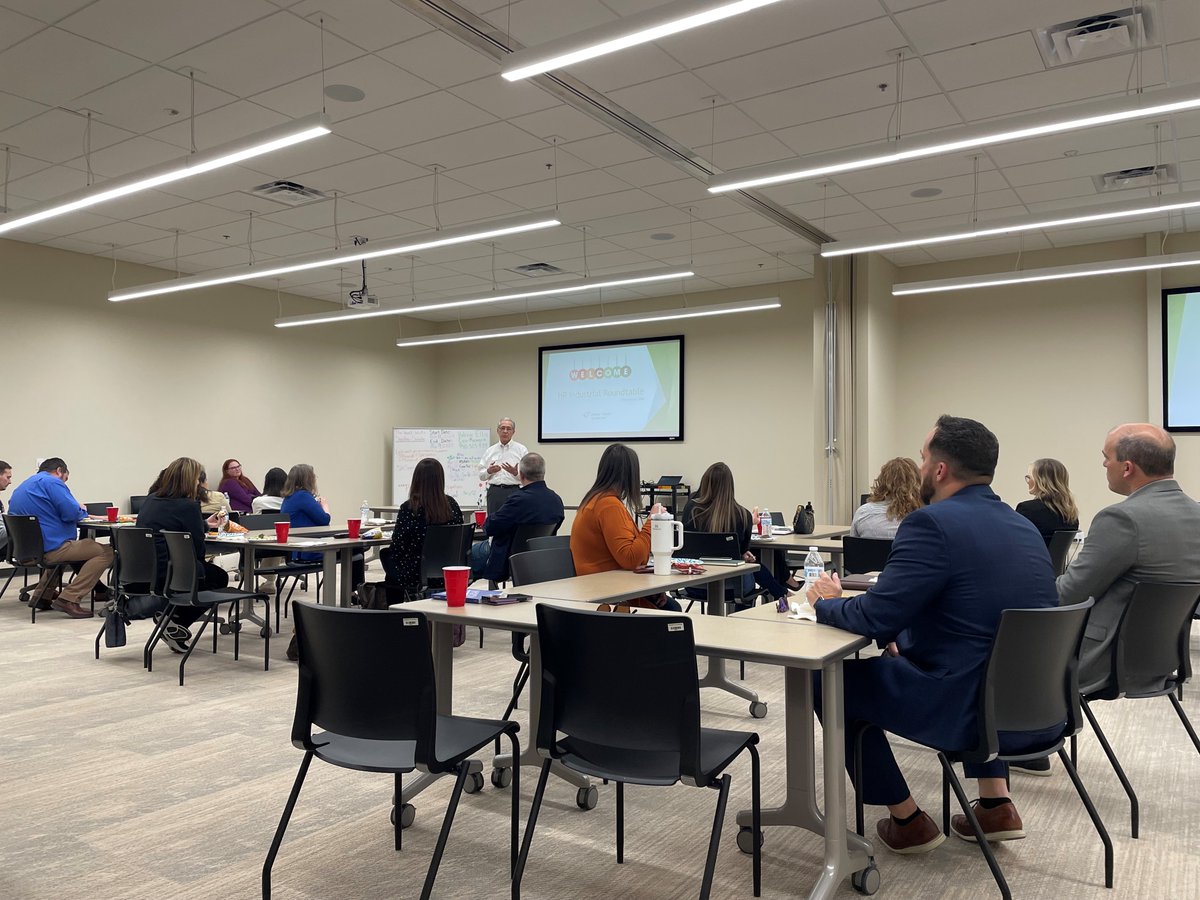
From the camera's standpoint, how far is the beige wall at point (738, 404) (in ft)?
32.8

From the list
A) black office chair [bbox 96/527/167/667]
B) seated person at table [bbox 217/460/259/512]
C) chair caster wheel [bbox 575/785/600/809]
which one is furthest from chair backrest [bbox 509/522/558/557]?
seated person at table [bbox 217/460/259/512]

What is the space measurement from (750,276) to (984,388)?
2.73 meters

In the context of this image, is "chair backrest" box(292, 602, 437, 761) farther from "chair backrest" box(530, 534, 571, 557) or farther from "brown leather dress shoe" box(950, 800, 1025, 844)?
"chair backrest" box(530, 534, 571, 557)

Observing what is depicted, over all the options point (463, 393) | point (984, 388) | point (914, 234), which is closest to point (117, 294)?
point (463, 393)

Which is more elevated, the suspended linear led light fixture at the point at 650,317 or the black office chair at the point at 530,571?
the suspended linear led light fixture at the point at 650,317

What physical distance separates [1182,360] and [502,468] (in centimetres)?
647

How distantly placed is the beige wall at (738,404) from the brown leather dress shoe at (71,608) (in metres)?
6.17

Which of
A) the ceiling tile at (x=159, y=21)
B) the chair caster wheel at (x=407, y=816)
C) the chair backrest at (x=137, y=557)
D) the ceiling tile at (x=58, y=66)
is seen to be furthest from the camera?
the chair backrest at (x=137, y=557)

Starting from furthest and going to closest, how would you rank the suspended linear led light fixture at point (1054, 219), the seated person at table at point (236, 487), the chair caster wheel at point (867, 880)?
the seated person at table at point (236, 487)
the suspended linear led light fixture at point (1054, 219)
the chair caster wheel at point (867, 880)

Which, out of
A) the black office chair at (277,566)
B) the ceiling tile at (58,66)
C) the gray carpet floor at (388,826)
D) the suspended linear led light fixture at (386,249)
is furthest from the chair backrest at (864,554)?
the ceiling tile at (58,66)

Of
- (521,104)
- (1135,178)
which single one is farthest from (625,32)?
(1135,178)

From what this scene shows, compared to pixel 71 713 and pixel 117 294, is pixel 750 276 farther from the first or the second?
pixel 71 713

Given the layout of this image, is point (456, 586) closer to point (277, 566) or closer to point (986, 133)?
point (986, 133)

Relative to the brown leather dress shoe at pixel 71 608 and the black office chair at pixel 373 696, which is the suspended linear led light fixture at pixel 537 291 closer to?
the brown leather dress shoe at pixel 71 608
